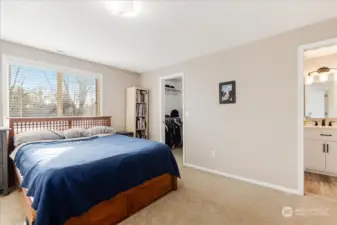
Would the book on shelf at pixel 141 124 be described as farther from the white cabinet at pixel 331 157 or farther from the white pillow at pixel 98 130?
the white cabinet at pixel 331 157

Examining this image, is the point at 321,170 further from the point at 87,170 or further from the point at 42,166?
the point at 42,166

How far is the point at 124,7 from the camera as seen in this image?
6.09 ft

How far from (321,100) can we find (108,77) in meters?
4.52

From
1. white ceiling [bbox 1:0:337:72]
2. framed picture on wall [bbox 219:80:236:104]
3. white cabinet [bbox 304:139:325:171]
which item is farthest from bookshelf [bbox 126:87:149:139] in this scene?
white cabinet [bbox 304:139:325:171]

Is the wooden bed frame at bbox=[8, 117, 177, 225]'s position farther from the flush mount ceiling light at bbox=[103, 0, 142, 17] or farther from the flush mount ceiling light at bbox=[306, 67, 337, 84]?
the flush mount ceiling light at bbox=[306, 67, 337, 84]

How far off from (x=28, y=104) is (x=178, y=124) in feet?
12.3

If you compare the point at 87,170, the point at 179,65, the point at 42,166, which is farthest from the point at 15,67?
the point at 179,65

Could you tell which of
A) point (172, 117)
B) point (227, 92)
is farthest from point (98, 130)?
point (172, 117)

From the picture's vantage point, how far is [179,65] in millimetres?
3926

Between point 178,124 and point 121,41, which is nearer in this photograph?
→ point 121,41

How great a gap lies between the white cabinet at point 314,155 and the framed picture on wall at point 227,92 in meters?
1.69

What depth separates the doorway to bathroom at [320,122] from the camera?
2993 millimetres

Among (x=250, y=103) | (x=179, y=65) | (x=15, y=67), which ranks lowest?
(x=250, y=103)

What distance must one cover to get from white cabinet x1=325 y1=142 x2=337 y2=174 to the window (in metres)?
4.51
